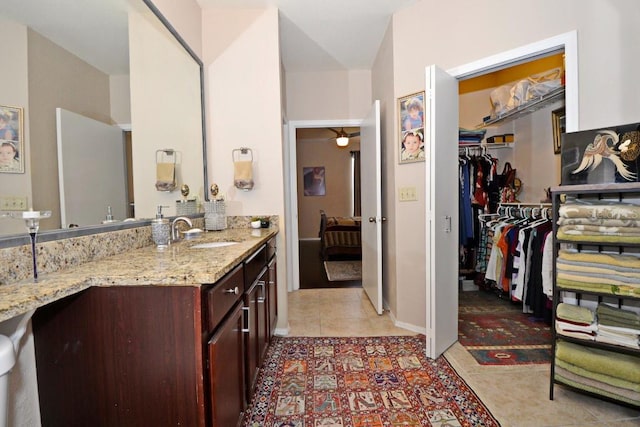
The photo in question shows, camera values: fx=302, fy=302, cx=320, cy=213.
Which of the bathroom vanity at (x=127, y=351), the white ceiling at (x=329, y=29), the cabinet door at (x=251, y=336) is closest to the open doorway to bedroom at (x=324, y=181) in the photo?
the white ceiling at (x=329, y=29)

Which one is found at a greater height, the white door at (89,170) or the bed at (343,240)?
the white door at (89,170)

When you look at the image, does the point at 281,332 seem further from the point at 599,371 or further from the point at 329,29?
the point at 329,29

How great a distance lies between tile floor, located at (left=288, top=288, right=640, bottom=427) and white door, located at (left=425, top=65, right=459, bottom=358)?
0.71ft

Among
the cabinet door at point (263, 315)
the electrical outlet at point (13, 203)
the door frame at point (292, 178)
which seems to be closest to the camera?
the electrical outlet at point (13, 203)

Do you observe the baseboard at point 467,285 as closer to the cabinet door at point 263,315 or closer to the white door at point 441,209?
the white door at point 441,209

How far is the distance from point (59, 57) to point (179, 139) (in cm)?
98

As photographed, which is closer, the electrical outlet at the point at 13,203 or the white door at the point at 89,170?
the electrical outlet at the point at 13,203

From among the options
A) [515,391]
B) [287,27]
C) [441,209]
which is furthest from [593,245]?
[287,27]

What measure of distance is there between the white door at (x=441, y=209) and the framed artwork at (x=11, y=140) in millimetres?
1968

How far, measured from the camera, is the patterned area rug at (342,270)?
4258mm

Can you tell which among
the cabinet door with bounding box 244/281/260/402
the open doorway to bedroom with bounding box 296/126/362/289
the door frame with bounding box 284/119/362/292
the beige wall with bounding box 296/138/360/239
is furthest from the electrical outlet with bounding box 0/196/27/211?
the beige wall with bounding box 296/138/360/239

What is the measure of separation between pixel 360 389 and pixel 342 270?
2929 millimetres

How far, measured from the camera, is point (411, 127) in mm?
2453

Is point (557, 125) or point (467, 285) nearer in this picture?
point (557, 125)
